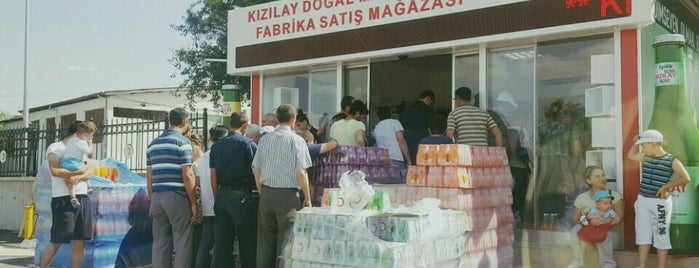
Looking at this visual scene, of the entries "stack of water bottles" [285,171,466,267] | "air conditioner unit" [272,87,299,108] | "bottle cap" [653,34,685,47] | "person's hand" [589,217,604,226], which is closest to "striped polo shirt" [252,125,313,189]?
"stack of water bottles" [285,171,466,267]

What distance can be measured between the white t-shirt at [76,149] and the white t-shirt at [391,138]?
3626 millimetres

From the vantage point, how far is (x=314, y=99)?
34.4ft

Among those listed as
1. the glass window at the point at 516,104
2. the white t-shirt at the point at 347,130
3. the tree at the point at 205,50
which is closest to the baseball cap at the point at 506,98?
the glass window at the point at 516,104

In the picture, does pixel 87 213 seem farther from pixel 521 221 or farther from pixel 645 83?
pixel 645 83

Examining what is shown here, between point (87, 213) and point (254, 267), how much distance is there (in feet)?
7.12

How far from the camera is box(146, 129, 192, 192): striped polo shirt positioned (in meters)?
6.84

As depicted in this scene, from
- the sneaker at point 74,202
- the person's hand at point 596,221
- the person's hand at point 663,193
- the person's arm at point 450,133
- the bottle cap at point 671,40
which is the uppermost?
the bottle cap at point 671,40

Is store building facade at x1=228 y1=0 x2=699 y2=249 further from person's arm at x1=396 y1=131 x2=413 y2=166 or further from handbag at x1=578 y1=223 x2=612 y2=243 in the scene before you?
person's arm at x1=396 y1=131 x2=413 y2=166

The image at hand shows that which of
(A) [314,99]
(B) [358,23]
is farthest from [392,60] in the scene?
(A) [314,99]

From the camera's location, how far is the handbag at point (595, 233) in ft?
21.3

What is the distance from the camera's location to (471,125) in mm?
7758

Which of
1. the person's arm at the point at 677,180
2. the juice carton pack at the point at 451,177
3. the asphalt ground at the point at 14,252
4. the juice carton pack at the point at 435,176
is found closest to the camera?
the person's arm at the point at 677,180

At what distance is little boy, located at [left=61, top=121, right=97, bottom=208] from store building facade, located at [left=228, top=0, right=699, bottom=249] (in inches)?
140

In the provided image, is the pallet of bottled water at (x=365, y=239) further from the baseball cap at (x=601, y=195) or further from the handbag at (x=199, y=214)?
the baseball cap at (x=601, y=195)
